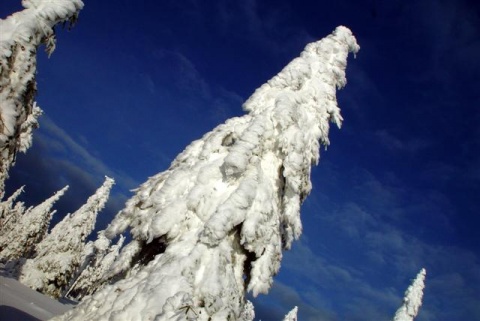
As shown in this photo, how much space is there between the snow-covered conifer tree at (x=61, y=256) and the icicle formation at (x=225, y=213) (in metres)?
27.4

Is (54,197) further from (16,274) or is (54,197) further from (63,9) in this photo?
(63,9)

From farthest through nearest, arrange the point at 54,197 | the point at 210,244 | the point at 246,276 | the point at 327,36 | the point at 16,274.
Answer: the point at 54,197
the point at 16,274
the point at 327,36
the point at 246,276
the point at 210,244

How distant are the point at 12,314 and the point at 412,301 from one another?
26.9 m

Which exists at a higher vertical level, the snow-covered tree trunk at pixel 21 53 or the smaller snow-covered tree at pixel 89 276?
the snow-covered tree trunk at pixel 21 53

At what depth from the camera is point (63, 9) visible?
7.53 metres

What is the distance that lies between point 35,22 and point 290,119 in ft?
19.1

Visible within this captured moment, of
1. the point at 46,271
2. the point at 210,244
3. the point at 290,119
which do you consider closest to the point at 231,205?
the point at 210,244

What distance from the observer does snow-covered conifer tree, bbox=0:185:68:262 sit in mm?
46438

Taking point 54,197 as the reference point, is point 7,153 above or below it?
below

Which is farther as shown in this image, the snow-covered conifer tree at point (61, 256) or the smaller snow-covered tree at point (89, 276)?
the smaller snow-covered tree at point (89, 276)

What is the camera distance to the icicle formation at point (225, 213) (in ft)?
23.9

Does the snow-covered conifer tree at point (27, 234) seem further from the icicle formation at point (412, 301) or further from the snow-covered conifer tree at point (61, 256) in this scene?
the icicle formation at point (412, 301)

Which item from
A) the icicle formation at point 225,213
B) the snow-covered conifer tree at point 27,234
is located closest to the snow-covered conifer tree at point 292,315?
the snow-covered conifer tree at point 27,234

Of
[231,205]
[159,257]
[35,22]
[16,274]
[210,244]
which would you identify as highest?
[35,22]
